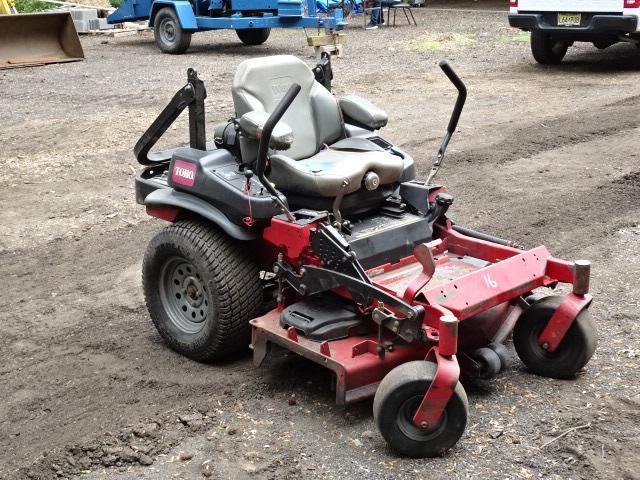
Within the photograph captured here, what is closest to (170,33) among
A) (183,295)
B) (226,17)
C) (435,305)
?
(226,17)

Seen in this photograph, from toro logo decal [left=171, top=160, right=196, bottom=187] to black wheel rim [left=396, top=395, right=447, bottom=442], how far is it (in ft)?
5.23

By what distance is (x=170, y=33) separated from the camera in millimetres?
15586

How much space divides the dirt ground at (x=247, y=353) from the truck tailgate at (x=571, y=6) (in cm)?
85

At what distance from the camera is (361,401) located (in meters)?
4.11

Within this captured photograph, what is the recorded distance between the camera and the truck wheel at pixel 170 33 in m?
15.3

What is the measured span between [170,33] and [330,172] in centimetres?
1191

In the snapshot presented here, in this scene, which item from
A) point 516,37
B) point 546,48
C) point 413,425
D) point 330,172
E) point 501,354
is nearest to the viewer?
point 413,425

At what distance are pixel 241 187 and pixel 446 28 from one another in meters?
14.0

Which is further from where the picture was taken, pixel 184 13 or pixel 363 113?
pixel 184 13

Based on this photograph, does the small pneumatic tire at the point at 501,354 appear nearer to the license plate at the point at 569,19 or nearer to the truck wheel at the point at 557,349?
the truck wheel at the point at 557,349

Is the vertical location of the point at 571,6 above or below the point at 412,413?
above

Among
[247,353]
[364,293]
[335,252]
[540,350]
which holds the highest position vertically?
[335,252]

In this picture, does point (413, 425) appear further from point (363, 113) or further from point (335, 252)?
point (363, 113)

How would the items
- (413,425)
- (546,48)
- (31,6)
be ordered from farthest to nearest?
(31,6), (546,48), (413,425)
